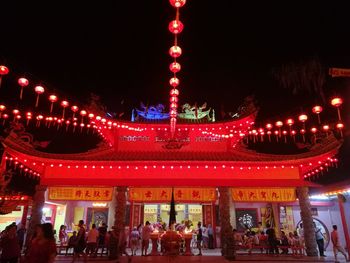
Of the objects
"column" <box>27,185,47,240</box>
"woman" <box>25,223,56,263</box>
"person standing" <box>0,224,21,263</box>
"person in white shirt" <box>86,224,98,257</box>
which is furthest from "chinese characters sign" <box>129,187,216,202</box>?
"woman" <box>25,223,56,263</box>

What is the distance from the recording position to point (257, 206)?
20203 mm

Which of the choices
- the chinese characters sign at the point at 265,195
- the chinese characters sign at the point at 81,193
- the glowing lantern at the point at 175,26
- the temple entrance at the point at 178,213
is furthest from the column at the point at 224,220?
the glowing lantern at the point at 175,26

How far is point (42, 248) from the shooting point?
4613mm

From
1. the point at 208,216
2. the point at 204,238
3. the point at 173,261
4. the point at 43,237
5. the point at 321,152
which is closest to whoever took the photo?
the point at 43,237

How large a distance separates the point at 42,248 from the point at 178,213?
682 inches

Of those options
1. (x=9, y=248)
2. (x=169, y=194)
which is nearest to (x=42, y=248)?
(x=9, y=248)

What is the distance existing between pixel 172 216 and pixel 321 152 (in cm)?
755

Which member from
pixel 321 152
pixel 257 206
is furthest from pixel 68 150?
pixel 257 206

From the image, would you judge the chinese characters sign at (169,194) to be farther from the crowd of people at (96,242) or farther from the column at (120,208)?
the crowd of people at (96,242)

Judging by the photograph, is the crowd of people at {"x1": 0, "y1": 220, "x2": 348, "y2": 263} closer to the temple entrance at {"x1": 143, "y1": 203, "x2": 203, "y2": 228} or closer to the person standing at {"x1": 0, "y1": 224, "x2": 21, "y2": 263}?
the person standing at {"x1": 0, "y1": 224, "x2": 21, "y2": 263}

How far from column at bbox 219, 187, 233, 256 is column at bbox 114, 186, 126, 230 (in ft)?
15.3

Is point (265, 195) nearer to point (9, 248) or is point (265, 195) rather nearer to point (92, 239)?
point (92, 239)

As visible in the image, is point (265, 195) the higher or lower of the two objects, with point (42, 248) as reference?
higher

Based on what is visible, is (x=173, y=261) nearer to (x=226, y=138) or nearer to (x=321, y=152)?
(x=226, y=138)
